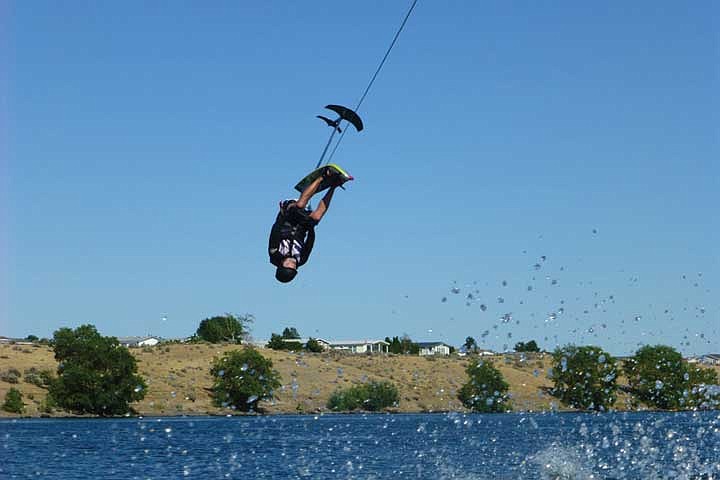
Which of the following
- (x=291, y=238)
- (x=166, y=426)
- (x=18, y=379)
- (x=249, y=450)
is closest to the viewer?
(x=291, y=238)

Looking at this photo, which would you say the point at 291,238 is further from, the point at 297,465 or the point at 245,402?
the point at 245,402

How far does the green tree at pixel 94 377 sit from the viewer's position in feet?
272

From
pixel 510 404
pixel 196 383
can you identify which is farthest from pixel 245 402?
pixel 510 404

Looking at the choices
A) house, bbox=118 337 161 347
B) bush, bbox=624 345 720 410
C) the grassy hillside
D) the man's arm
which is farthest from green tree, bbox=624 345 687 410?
house, bbox=118 337 161 347

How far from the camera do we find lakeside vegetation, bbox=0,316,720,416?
8412 cm

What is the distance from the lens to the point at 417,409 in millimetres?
113812

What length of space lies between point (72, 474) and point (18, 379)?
4940 cm

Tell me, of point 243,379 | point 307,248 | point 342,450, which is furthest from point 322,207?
point 243,379

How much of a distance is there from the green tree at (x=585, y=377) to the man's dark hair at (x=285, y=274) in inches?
2715

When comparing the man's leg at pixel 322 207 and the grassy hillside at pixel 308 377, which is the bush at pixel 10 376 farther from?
the man's leg at pixel 322 207

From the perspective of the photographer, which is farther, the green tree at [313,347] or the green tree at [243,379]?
the green tree at [313,347]

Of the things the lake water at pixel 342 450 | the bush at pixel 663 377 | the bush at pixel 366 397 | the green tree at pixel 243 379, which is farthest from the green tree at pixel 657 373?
the green tree at pixel 243 379

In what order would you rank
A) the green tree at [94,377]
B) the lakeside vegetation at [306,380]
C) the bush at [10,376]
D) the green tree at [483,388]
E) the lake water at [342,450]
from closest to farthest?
the lake water at [342,450]
the green tree at [94,377]
the lakeside vegetation at [306,380]
the bush at [10,376]
the green tree at [483,388]

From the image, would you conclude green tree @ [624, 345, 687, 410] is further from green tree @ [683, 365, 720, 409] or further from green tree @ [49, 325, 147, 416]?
green tree @ [49, 325, 147, 416]
